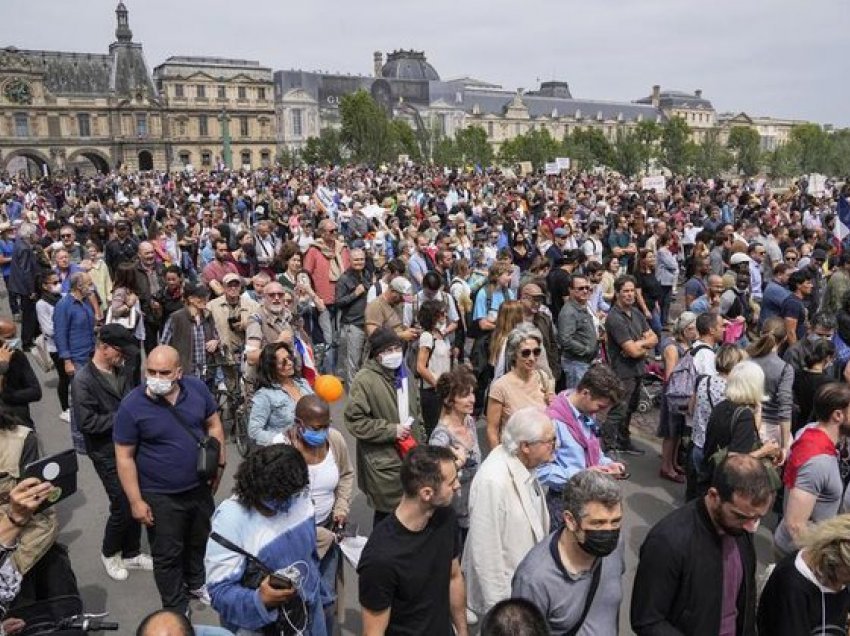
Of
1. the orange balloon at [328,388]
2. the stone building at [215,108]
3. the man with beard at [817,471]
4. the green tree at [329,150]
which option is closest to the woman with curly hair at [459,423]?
the orange balloon at [328,388]

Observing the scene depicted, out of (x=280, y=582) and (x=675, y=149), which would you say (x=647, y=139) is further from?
(x=280, y=582)

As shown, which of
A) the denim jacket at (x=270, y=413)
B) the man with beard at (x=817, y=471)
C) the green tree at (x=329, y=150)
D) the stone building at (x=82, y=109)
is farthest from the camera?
the stone building at (x=82, y=109)

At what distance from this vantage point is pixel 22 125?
250 ft

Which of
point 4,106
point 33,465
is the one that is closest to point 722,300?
point 33,465

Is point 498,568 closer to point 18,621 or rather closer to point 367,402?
point 367,402

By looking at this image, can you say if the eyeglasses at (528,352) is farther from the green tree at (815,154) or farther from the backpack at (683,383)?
the green tree at (815,154)

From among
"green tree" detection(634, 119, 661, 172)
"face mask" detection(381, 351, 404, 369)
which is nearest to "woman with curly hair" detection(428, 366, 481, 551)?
"face mask" detection(381, 351, 404, 369)

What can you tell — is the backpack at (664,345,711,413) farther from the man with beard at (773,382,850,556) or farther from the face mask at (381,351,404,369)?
the face mask at (381,351,404,369)

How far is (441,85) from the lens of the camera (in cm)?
9938

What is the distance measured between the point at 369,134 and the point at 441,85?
47.0 m

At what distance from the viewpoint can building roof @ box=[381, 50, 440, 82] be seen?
329 ft

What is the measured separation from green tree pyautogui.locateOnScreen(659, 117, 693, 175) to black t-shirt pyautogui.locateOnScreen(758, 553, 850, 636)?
191ft

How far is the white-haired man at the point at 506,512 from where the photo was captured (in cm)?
335

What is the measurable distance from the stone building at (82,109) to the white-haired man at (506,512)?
83.9 metres
